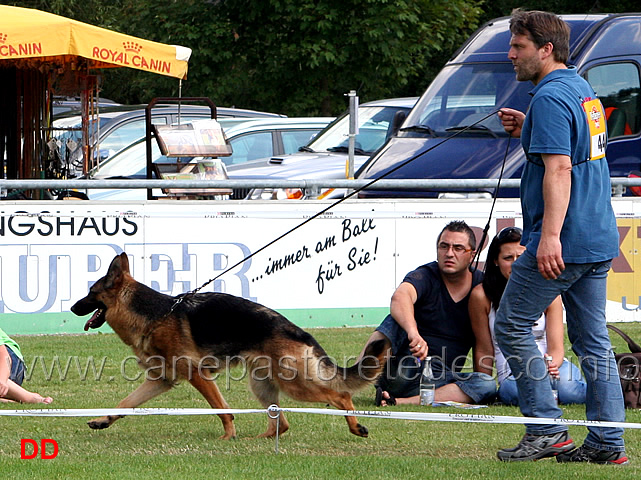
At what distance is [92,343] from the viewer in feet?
29.9

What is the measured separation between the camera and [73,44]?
13000mm

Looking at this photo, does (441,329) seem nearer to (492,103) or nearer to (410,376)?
(410,376)

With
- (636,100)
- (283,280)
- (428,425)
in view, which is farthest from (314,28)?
(428,425)

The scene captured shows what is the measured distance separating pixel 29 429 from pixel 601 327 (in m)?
3.16

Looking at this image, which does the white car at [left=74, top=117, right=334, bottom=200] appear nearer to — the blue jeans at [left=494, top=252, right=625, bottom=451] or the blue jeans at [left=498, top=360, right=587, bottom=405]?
the blue jeans at [left=498, top=360, right=587, bottom=405]

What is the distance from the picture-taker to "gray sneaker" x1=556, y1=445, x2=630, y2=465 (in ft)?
16.4

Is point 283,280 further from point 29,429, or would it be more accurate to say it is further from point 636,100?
point 636,100

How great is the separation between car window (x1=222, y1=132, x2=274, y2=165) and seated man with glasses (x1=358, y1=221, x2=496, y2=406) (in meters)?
9.22

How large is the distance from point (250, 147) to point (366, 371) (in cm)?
1065

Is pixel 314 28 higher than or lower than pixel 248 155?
higher

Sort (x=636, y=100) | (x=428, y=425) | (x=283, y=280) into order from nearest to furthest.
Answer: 1. (x=428, y=425)
2. (x=283, y=280)
3. (x=636, y=100)

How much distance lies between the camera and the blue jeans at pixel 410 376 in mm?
6797

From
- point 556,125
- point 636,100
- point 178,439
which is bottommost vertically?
point 178,439

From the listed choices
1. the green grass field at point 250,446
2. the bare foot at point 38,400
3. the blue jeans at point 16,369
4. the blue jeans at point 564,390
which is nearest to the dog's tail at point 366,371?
the green grass field at point 250,446
